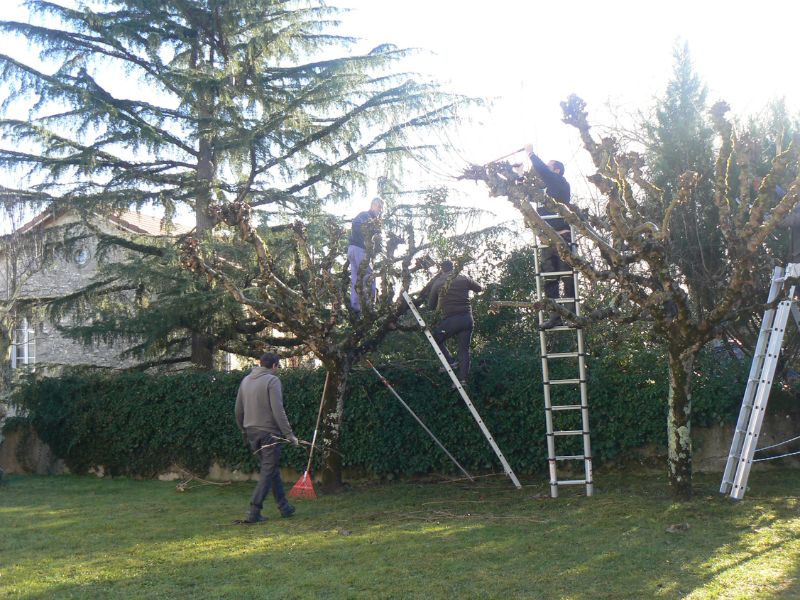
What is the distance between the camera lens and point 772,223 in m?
7.47

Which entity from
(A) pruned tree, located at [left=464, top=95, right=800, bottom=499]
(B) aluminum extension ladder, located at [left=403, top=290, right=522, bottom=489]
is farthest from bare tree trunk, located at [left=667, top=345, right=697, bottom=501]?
(B) aluminum extension ladder, located at [left=403, top=290, right=522, bottom=489]

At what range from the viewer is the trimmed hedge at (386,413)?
11047mm

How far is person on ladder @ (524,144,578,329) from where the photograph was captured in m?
9.80

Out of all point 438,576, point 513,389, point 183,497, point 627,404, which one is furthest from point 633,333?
point 183,497

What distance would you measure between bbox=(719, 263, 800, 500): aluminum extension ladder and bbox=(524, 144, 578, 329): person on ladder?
2.34 metres

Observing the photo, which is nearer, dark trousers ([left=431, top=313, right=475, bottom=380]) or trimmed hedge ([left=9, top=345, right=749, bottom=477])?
trimmed hedge ([left=9, top=345, right=749, bottom=477])

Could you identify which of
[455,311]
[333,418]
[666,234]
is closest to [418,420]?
[333,418]

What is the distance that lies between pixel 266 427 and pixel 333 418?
2054 millimetres

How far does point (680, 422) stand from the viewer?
340 inches

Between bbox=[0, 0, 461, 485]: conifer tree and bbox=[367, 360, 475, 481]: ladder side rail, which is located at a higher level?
bbox=[0, 0, 461, 485]: conifer tree

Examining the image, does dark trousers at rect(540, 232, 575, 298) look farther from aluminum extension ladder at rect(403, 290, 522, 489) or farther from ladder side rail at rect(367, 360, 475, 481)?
ladder side rail at rect(367, 360, 475, 481)

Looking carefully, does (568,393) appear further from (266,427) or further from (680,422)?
(266,427)

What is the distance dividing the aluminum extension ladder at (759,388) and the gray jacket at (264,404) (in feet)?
16.9

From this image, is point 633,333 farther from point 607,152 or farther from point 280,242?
point 280,242
